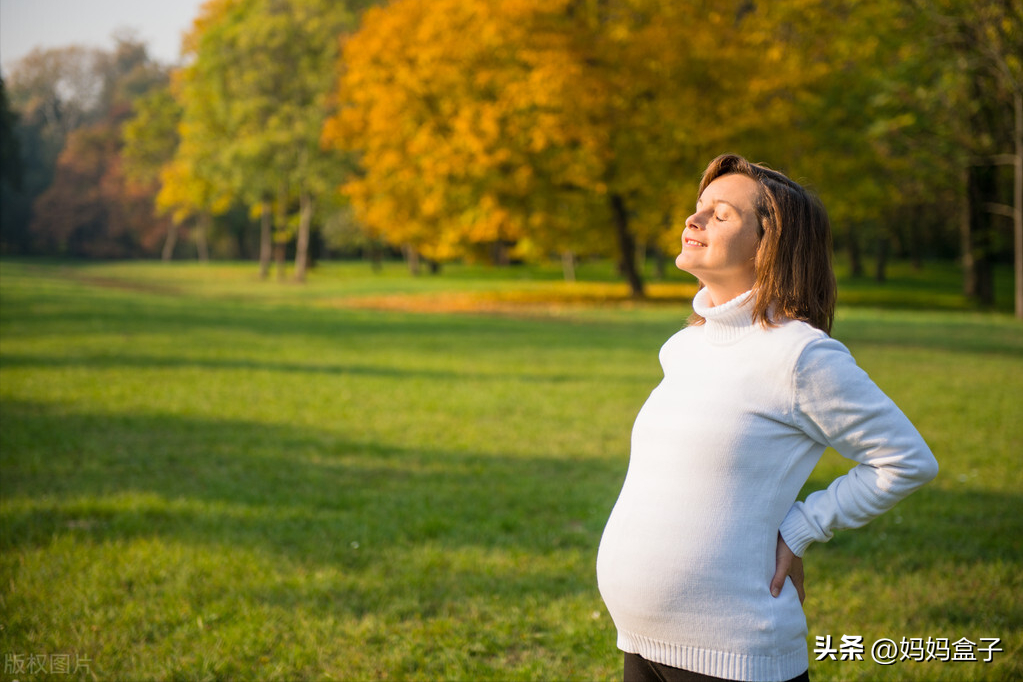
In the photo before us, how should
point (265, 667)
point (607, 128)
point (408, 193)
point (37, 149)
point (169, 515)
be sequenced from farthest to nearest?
1. point (408, 193)
2. point (607, 128)
3. point (37, 149)
4. point (169, 515)
5. point (265, 667)

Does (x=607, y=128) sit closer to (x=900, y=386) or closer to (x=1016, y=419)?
(x=900, y=386)

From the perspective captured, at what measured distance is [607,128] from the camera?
65.1ft

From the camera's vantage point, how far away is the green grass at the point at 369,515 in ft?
10.7

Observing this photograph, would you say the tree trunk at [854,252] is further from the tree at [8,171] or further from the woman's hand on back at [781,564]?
the woman's hand on back at [781,564]

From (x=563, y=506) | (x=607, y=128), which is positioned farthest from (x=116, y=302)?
(x=563, y=506)

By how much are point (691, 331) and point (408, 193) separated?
22.7 m

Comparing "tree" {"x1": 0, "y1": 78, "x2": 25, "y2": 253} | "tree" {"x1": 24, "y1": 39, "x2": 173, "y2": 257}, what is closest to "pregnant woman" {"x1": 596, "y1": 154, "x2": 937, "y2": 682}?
"tree" {"x1": 0, "y1": 78, "x2": 25, "y2": 253}

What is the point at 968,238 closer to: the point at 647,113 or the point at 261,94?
the point at 647,113

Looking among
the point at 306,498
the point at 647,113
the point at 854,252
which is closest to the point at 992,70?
the point at 647,113

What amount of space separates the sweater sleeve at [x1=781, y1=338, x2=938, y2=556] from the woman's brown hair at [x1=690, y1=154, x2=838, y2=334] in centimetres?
13

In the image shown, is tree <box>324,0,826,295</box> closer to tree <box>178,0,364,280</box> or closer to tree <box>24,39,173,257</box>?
tree <box>178,0,364,280</box>

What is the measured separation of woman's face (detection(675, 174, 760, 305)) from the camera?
1790 mm

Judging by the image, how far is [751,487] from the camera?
171 cm

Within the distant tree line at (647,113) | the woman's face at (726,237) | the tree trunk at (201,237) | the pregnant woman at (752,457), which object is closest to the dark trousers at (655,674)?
the pregnant woman at (752,457)
